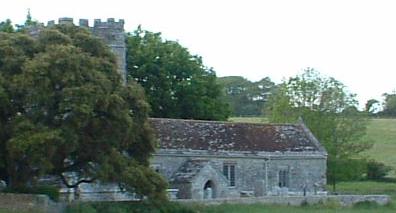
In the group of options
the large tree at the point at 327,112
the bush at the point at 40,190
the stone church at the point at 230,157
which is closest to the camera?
the bush at the point at 40,190

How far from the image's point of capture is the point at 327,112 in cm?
7606

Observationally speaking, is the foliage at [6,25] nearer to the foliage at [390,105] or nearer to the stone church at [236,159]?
the stone church at [236,159]

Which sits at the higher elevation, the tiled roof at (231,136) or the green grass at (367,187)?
the tiled roof at (231,136)

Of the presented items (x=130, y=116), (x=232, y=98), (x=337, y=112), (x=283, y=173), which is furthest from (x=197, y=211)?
(x=232, y=98)

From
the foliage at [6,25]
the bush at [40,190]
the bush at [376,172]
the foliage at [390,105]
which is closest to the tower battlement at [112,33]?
the bush at [40,190]

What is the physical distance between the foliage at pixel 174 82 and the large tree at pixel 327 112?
519 centimetres

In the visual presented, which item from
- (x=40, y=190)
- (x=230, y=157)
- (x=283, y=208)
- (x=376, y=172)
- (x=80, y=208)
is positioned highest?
(x=230, y=157)

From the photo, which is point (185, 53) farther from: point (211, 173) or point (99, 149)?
point (99, 149)

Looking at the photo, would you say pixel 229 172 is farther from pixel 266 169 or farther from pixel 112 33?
pixel 112 33

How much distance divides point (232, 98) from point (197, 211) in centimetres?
9930

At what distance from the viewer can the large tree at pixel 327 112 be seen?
75000mm

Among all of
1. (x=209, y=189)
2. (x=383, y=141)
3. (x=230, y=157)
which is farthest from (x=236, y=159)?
(x=383, y=141)

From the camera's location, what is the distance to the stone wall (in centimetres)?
5919

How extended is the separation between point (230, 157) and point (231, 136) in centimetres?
191
